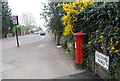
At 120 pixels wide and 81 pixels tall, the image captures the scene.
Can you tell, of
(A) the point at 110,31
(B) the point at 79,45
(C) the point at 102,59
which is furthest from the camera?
(B) the point at 79,45

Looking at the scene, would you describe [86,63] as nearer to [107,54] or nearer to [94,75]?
[94,75]

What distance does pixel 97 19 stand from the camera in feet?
10.8

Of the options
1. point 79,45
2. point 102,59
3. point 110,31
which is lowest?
point 102,59

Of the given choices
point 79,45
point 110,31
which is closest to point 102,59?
point 110,31

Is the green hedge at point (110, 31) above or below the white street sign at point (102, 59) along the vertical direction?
above

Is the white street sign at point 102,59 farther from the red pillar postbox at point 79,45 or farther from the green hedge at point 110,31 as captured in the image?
the red pillar postbox at point 79,45

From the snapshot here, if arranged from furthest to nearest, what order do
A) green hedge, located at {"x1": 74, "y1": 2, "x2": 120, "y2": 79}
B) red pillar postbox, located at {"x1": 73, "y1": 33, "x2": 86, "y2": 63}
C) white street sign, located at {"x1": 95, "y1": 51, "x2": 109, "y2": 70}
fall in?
red pillar postbox, located at {"x1": 73, "y1": 33, "x2": 86, "y2": 63}
white street sign, located at {"x1": 95, "y1": 51, "x2": 109, "y2": 70}
green hedge, located at {"x1": 74, "y1": 2, "x2": 120, "y2": 79}

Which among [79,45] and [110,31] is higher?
[110,31]

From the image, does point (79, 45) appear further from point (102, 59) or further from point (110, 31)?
point (110, 31)

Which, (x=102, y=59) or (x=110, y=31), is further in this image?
(x=102, y=59)

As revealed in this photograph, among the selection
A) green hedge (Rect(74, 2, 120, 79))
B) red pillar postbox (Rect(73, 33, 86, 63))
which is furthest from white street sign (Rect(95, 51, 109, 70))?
red pillar postbox (Rect(73, 33, 86, 63))

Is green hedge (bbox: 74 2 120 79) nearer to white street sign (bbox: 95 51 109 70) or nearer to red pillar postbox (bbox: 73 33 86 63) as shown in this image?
white street sign (bbox: 95 51 109 70)

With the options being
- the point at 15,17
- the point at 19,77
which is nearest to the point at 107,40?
the point at 19,77

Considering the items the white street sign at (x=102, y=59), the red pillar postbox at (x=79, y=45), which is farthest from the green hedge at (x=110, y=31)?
the red pillar postbox at (x=79, y=45)
